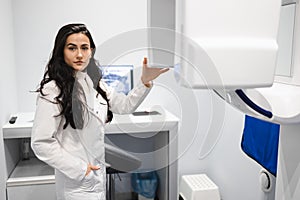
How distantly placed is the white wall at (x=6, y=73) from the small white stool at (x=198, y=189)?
1.25 m

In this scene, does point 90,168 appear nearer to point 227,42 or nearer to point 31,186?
point 31,186

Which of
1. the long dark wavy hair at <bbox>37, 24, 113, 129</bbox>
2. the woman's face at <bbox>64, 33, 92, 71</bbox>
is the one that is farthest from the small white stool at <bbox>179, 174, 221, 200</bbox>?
the woman's face at <bbox>64, 33, 92, 71</bbox>

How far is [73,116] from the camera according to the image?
121 cm

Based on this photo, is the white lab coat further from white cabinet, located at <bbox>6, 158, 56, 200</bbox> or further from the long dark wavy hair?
white cabinet, located at <bbox>6, 158, 56, 200</bbox>

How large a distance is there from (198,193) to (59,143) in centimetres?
123

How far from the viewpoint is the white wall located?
64.0 inches

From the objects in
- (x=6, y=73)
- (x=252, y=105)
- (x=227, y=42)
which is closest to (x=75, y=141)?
(x=6, y=73)

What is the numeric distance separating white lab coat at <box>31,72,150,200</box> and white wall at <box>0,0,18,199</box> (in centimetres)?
52

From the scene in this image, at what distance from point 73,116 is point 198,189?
1.28 m

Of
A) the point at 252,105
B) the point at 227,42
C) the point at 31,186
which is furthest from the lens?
the point at 31,186

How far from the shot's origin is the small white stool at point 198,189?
6.99 feet

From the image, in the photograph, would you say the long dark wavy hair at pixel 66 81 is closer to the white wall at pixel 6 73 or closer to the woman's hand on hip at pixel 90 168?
the woman's hand on hip at pixel 90 168

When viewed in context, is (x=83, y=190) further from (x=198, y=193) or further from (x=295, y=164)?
(x=198, y=193)

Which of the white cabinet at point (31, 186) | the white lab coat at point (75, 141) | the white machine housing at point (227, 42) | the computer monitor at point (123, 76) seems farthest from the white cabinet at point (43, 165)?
the white machine housing at point (227, 42)
